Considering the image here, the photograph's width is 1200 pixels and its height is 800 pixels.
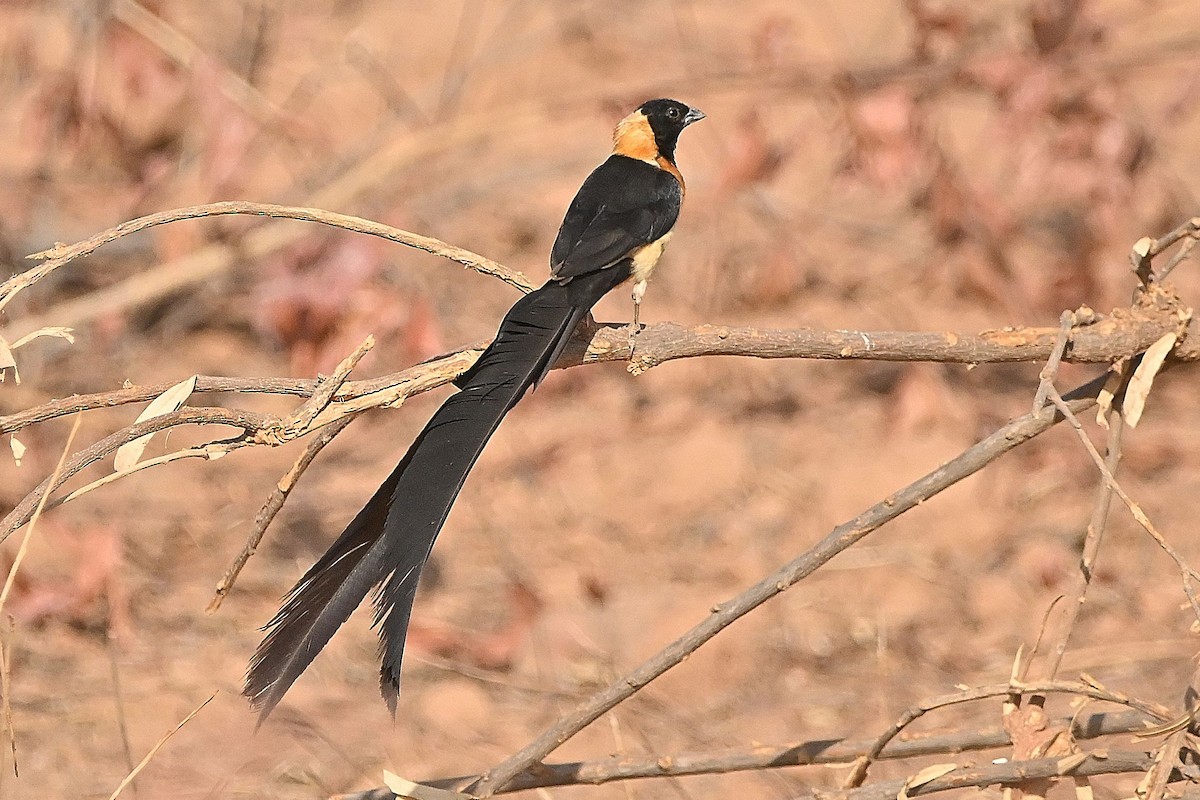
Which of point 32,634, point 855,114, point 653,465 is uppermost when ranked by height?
point 855,114

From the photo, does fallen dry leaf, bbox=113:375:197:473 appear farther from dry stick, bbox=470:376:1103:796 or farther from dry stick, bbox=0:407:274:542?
dry stick, bbox=470:376:1103:796

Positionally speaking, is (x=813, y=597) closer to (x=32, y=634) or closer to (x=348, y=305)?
(x=348, y=305)

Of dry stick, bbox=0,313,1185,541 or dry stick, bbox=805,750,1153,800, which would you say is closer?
dry stick, bbox=0,313,1185,541

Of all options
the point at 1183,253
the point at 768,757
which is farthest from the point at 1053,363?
the point at 768,757

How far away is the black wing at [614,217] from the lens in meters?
2.64

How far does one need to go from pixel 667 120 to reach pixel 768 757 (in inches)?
75.4

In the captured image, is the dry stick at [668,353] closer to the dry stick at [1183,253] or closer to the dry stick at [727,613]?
the dry stick at [1183,253]

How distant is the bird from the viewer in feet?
5.85

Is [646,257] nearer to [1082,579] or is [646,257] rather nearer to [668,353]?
[668,353]

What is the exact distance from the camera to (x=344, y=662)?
391 cm

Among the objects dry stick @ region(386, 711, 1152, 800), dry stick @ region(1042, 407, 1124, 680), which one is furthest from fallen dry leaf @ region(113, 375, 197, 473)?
dry stick @ region(1042, 407, 1124, 680)

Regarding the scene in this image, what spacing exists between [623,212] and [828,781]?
1.45 m

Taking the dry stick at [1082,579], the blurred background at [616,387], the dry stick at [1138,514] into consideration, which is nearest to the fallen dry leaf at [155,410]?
the blurred background at [616,387]

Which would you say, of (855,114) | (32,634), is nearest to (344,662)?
(32,634)
